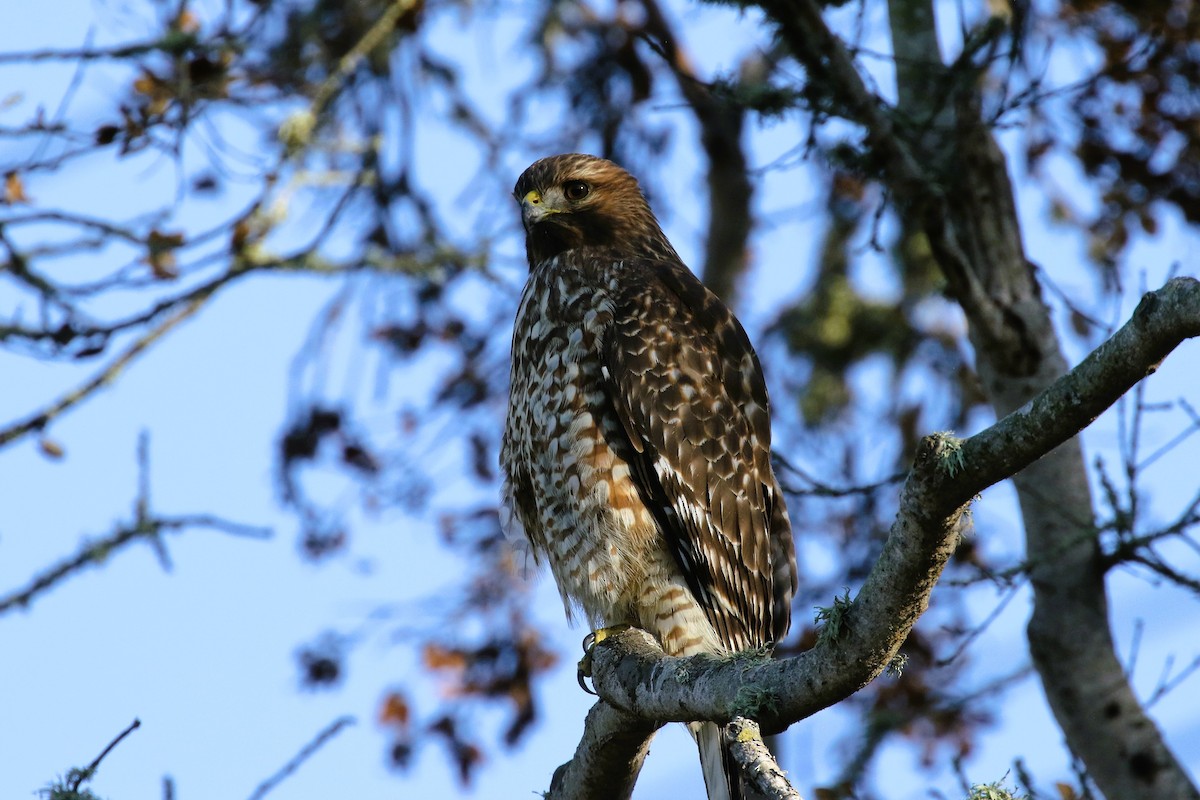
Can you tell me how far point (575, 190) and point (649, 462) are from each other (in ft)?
4.22

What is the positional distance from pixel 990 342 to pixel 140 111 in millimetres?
3149

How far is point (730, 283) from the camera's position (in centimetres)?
884

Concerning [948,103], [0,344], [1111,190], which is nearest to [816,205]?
[1111,190]

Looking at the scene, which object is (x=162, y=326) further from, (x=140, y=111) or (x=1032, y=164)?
(x=1032, y=164)

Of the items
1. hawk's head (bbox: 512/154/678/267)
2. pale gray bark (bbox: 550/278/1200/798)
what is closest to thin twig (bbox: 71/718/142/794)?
pale gray bark (bbox: 550/278/1200/798)

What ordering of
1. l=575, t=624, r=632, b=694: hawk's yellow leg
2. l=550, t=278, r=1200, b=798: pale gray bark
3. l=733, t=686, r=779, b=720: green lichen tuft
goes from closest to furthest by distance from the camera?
l=550, t=278, r=1200, b=798: pale gray bark < l=733, t=686, r=779, b=720: green lichen tuft < l=575, t=624, r=632, b=694: hawk's yellow leg

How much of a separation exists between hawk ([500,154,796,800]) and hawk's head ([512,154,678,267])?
0.22 metres

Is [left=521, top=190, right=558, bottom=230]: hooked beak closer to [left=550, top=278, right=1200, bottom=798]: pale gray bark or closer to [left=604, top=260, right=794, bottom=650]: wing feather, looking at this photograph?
[left=604, top=260, right=794, bottom=650]: wing feather

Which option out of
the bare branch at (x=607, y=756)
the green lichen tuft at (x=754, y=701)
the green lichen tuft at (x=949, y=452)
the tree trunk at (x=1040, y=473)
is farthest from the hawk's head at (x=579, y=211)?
the green lichen tuft at (x=949, y=452)

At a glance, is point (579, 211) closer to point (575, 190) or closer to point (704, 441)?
point (575, 190)

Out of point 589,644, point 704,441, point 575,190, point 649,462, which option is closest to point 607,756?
point 589,644

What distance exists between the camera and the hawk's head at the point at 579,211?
5.08m

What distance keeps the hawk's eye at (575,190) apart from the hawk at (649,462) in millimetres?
399

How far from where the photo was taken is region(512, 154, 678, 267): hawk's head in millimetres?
5078
